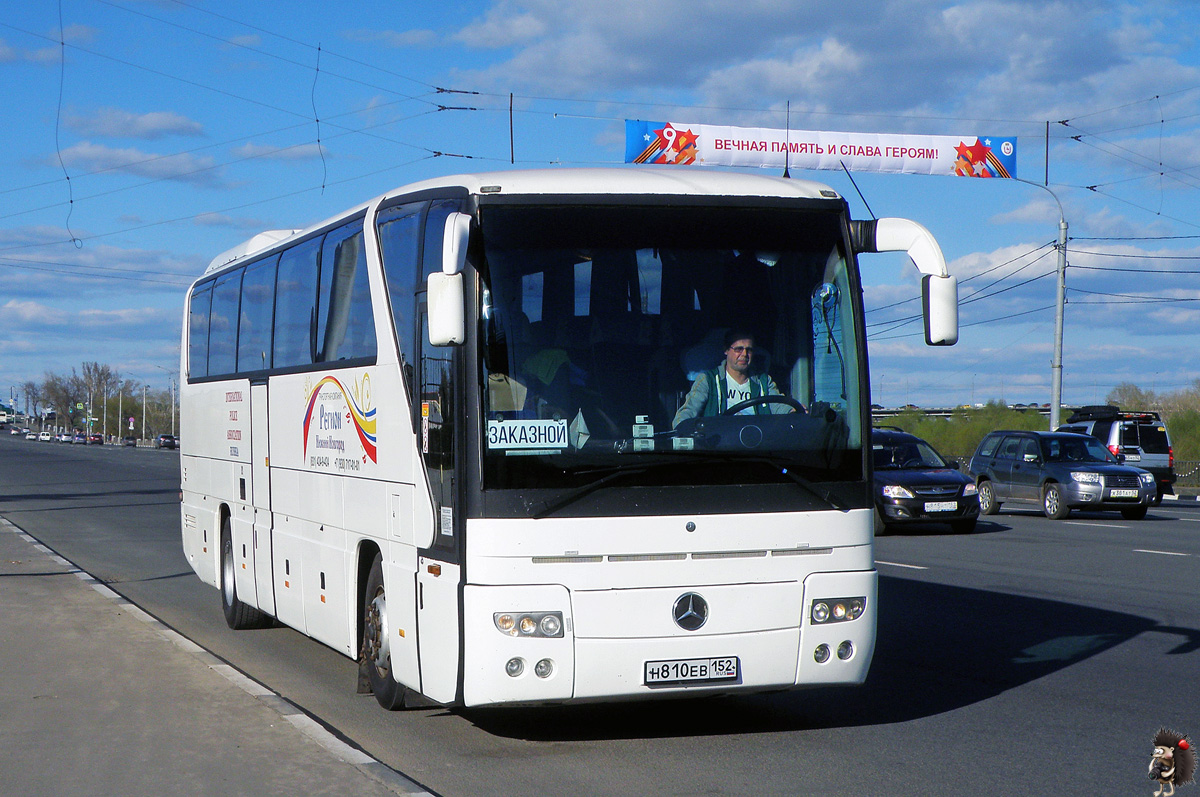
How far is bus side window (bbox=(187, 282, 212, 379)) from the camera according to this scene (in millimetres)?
13453

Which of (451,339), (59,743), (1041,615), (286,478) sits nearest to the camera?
(451,339)

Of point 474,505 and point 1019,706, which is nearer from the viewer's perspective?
point 474,505

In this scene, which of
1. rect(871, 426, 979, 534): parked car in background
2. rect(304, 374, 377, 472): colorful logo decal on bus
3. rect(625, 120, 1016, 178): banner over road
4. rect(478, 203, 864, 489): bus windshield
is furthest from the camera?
rect(625, 120, 1016, 178): banner over road

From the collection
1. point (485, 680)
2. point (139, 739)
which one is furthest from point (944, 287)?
point (139, 739)

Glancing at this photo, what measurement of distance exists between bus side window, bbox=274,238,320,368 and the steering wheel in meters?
3.70

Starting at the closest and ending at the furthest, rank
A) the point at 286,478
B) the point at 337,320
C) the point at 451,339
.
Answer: the point at 451,339, the point at 337,320, the point at 286,478

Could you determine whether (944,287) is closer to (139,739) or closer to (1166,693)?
(1166,693)

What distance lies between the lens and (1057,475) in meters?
26.3

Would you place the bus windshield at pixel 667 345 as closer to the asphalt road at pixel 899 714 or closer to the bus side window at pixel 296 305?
the asphalt road at pixel 899 714

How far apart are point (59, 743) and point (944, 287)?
5.20 meters

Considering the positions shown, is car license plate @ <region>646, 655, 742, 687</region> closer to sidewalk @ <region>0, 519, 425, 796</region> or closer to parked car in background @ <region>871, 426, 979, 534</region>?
sidewalk @ <region>0, 519, 425, 796</region>

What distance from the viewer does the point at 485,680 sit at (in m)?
6.75

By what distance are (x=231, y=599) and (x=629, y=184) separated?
6.56m

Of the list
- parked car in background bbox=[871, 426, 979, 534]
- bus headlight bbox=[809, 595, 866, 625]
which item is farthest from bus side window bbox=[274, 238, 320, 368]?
parked car in background bbox=[871, 426, 979, 534]
